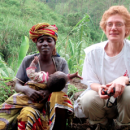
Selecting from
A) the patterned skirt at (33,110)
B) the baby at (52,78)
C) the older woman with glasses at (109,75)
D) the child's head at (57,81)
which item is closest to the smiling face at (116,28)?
the older woman with glasses at (109,75)

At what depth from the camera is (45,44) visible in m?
1.96

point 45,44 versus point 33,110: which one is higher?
point 45,44

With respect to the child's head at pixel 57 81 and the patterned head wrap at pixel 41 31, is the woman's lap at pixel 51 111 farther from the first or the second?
the patterned head wrap at pixel 41 31

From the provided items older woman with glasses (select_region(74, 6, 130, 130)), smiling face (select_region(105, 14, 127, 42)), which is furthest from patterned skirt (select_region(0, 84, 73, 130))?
smiling face (select_region(105, 14, 127, 42))

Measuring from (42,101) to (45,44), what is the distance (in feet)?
2.05

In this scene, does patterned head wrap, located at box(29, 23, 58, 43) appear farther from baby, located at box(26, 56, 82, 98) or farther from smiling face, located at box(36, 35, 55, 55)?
baby, located at box(26, 56, 82, 98)

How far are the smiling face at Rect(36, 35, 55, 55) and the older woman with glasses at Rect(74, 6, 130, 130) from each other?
0.47 meters

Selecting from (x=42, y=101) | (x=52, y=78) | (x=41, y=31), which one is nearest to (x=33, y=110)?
(x=42, y=101)

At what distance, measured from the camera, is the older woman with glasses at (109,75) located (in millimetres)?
1819

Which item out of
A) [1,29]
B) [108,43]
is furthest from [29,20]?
[108,43]

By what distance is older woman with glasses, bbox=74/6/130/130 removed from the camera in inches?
71.6

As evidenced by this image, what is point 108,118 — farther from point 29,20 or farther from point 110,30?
point 29,20

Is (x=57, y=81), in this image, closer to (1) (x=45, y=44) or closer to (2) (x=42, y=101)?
(2) (x=42, y=101)

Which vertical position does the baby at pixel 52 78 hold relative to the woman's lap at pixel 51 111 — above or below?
above
